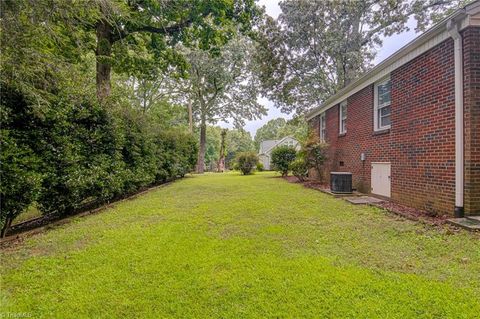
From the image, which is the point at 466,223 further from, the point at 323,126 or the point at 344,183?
the point at 323,126

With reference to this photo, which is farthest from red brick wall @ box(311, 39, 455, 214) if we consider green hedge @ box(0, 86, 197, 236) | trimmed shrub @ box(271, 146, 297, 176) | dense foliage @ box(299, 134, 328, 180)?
trimmed shrub @ box(271, 146, 297, 176)

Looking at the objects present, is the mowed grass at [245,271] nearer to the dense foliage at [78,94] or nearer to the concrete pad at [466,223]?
the concrete pad at [466,223]

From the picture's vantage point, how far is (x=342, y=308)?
2.00 metres

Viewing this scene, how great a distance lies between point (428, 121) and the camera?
507cm

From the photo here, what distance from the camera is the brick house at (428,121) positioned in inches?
166

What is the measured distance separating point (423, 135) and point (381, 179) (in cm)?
201

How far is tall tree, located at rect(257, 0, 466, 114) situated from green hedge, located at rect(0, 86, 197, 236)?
1236 cm

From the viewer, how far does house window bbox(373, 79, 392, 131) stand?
6.77 metres

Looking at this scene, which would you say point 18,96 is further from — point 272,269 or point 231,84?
point 231,84

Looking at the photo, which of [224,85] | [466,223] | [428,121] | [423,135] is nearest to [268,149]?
[224,85]

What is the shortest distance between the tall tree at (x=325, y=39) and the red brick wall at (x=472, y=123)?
36.1ft

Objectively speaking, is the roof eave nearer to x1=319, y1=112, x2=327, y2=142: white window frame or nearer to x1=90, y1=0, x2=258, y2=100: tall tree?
x1=319, y1=112, x2=327, y2=142: white window frame

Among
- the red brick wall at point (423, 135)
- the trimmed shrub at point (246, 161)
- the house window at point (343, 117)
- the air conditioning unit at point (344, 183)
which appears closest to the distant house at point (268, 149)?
the trimmed shrub at point (246, 161)

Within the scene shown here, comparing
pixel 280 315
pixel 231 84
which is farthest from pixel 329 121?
pixel 231 84
